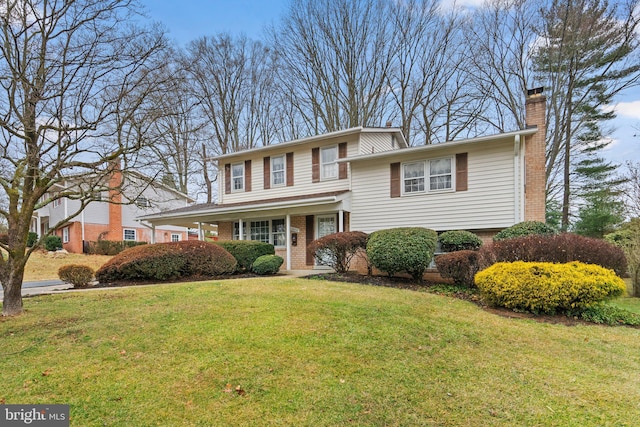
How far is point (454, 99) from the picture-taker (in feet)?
67.9

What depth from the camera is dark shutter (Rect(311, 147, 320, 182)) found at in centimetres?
1419

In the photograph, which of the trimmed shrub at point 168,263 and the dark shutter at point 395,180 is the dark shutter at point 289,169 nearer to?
the dark shutter at point 395,180

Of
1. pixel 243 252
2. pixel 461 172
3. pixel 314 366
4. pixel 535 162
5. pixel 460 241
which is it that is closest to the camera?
pixel 314 366

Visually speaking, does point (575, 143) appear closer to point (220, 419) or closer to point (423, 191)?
point (423, 191)

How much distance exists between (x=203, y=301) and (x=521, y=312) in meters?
6.13

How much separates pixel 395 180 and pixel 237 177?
7894 mm

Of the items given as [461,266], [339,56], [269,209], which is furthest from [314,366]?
[339,56]

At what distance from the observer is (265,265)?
11.6 metres

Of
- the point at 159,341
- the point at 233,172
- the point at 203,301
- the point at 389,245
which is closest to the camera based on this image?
the point at 159,341

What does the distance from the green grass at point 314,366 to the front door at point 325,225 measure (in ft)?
24.9

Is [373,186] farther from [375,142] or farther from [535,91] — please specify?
[535,91]

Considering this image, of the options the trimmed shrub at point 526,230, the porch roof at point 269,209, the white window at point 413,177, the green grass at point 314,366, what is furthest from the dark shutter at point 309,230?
the green grass at point 314,366

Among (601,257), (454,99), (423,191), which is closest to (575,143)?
(454,99)

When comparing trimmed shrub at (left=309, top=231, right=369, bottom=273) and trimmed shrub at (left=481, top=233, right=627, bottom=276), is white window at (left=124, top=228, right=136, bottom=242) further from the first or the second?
trimmed shrub at (left=481, top=233, right=627, bottom=276)
